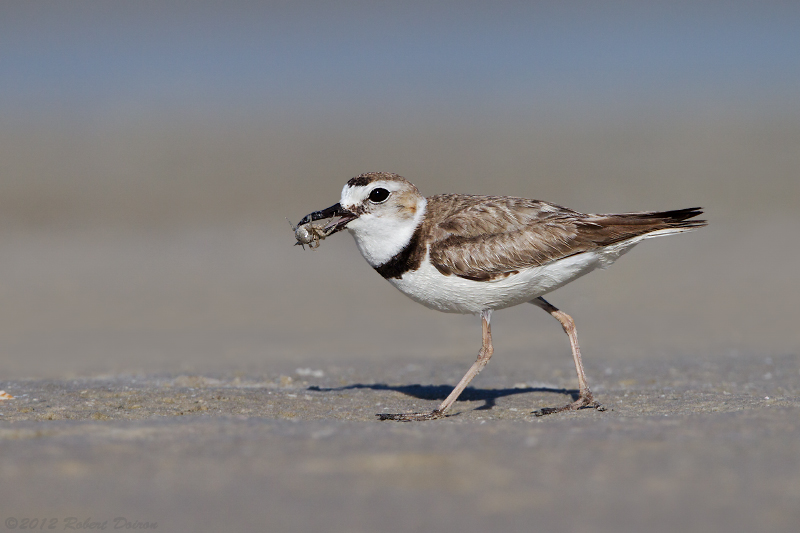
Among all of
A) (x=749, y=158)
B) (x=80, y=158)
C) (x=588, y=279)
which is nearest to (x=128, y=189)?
(x=80, y=158)

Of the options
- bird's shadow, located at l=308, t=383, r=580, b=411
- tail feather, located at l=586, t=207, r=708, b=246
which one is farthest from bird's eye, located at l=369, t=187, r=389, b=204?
bird's shadow, located at l=308, t=383, r=580, b=411

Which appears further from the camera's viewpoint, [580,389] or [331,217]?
[580,389]

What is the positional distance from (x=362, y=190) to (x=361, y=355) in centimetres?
567

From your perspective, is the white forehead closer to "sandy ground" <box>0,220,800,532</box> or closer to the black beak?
the black beak

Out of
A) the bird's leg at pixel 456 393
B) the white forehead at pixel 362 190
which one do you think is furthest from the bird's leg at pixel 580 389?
the white forehead at pixel 362 190

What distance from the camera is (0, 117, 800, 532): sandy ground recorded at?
3.63 metres

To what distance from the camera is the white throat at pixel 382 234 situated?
6375 millimetres

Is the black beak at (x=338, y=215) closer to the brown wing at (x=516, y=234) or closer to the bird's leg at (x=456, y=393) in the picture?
the brown wing at (x=516, y=234)

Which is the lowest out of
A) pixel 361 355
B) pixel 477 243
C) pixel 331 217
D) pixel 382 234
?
pixel 361 355

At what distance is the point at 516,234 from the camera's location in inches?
252

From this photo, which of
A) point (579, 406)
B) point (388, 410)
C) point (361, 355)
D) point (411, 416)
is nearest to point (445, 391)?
point (388, 410)

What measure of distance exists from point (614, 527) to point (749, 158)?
2599 centimetres

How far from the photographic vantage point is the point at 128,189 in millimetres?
25266

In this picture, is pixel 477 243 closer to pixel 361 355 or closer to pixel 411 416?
pixel 411 416
